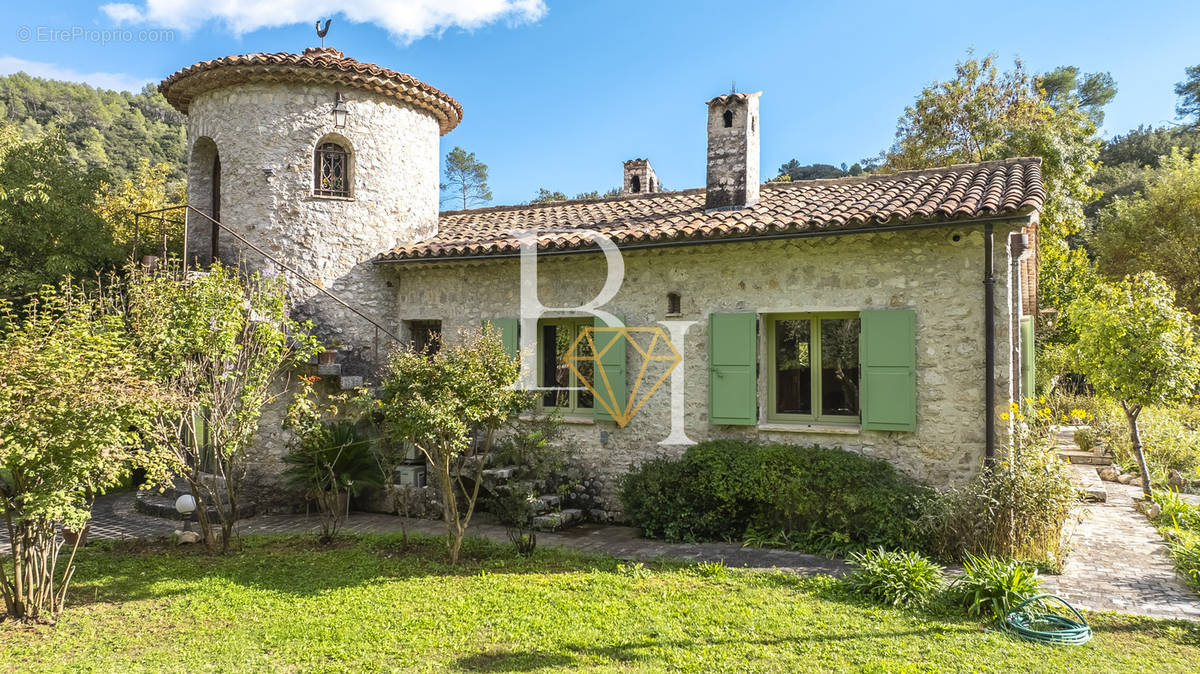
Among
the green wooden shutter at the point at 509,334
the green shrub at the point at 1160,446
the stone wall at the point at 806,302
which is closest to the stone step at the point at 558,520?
the stone wall at the point at 806,302

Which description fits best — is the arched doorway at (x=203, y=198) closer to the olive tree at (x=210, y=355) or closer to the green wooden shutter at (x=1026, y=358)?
the olive tree at (x=210, y=355)

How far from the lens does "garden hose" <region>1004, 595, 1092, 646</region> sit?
A: 5.22 meters

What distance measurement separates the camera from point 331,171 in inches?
437

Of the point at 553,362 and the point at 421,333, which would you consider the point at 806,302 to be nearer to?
the point at 553,362

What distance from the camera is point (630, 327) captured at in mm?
9633

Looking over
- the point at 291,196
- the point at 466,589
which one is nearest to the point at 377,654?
the point at 466,589

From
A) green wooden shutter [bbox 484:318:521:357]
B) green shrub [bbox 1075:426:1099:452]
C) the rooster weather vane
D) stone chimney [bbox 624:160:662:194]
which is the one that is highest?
the rooster weather vane

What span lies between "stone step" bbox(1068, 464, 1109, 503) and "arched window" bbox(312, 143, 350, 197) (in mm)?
11102

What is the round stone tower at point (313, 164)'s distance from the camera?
10.6 meters

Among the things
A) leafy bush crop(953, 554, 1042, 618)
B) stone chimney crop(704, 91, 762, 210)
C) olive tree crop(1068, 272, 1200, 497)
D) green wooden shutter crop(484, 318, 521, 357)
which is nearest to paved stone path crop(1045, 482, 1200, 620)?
leafy bush crop(953, 554, 1042, 618)

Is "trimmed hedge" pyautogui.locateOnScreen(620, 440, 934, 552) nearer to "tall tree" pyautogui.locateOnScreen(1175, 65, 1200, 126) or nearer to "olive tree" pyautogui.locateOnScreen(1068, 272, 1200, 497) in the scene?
"olive tree" pyautogui.locateOnScreen(1068, 272, 1200, 497)

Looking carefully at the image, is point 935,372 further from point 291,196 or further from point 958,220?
point 291,196

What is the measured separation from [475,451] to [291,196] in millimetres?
4876

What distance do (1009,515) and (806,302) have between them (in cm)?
316
